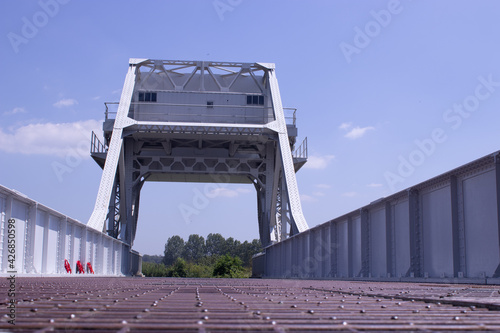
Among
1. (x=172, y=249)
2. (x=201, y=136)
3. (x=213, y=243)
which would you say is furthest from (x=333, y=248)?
(x=172, y=249)

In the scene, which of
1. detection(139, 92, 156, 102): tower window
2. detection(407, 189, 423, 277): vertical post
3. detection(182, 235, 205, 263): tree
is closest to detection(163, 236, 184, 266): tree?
detection(182, 235, 205, 263): tree

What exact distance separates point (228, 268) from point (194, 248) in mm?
133737

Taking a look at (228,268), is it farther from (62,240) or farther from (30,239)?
(30,239)

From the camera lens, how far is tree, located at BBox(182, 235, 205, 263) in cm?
17923

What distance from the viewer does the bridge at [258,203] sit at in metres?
11.8

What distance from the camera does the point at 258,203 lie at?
151 feet

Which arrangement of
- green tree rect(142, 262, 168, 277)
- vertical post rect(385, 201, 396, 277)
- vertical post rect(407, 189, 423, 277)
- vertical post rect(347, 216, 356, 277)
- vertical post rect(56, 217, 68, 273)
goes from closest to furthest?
vertical post rect(407, 189, 423, 277)
vertical post rect(385, 201, 396, 277)
vertical post rect(56, 217, 68, 273)
vertical post rect(347, 216, 356, 277)
green tree rect(142, 262, 168, 277)

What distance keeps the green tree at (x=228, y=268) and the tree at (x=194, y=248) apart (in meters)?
128

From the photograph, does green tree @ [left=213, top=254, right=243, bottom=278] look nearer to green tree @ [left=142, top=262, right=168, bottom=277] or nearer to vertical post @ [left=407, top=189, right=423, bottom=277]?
green tree @ [left=142, top=262, right=168, bottom=277]

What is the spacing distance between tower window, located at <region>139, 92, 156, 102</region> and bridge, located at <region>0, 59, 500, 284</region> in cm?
7

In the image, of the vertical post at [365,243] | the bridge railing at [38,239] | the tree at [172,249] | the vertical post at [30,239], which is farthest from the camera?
the tree at [172,249]

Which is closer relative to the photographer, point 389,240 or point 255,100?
point 389,240

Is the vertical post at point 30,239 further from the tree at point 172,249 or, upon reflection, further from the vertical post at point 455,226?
the tree at point 172,249

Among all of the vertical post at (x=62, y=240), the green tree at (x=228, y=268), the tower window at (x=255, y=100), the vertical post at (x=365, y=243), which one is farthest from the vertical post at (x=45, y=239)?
the green tree at (x=228, y=268)
